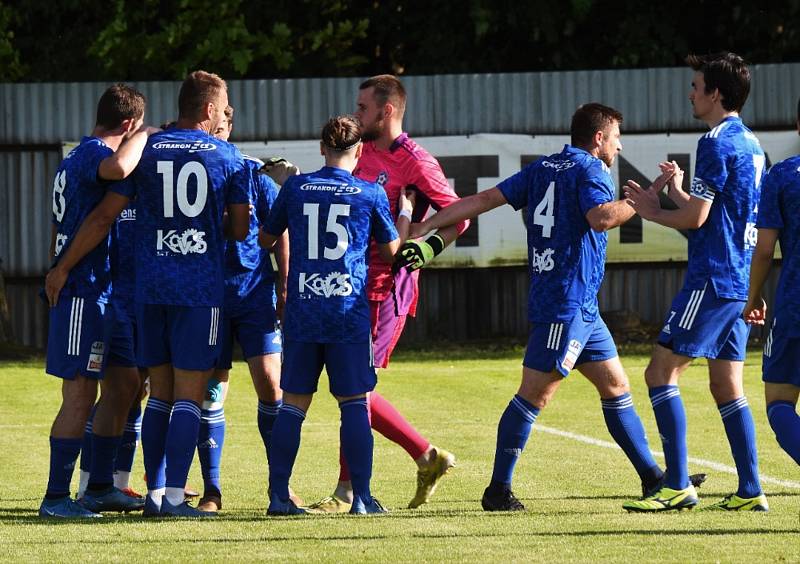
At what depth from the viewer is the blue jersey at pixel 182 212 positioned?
7.39 metres

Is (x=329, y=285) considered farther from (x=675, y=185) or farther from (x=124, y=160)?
(x=675, y=185)

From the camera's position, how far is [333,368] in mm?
7461

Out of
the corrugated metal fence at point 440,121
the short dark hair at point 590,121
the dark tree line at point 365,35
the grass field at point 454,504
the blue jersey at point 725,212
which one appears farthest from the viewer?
the dark tree line at point 365,35

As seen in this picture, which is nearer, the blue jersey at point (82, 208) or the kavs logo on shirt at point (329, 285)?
the kavs logo on shirt at point (329, 285)

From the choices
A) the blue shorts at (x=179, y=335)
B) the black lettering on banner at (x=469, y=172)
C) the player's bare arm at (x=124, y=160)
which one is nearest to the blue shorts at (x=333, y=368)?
the blue shorts at (x=179, y=335)

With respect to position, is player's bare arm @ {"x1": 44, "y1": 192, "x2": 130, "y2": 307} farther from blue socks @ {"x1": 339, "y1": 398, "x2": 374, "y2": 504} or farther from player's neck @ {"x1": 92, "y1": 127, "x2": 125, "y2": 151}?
blue socks @ {"x1": 339, "y1": 398, "x2": 374, "y2": 504}

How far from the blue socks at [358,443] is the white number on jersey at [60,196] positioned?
174 cm

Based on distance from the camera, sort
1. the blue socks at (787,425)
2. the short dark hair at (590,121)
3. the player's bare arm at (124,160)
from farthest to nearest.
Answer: the short dark hair at (590,121) < the player's bare arm at (124,160) < the blue socks at (787,425)

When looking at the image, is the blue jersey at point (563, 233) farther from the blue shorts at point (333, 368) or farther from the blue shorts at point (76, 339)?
the blue shorts at point (76, 339)

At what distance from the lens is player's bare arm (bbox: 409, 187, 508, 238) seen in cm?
768

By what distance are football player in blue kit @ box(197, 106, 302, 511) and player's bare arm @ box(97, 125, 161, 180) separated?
66 cm

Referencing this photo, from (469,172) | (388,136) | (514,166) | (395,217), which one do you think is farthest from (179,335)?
(514,166)

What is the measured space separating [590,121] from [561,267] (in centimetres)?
78

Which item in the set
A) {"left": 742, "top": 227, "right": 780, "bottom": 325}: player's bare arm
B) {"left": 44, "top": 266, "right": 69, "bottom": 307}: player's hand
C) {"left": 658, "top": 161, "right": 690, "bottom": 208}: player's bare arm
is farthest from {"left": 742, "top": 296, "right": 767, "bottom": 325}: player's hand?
{"left": 44, "top": 266, "right": 69, "bottom": 307}: player's hand
